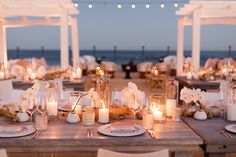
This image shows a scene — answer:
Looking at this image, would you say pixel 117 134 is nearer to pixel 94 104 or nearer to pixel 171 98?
pixel 94 104

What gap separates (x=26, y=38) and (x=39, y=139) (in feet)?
46.0

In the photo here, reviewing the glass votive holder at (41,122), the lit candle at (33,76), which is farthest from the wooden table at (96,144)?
the lit candle at (33,76)

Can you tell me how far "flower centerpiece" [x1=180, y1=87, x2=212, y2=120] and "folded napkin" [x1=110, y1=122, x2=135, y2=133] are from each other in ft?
1.83

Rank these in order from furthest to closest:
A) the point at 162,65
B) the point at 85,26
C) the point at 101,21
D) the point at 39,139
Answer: the point at 101,21
the point at 85,26
the point at 162,65
the point at 39,139

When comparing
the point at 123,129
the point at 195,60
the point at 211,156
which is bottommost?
the point at 211,156

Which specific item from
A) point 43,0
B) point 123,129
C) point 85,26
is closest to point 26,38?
point 85,26

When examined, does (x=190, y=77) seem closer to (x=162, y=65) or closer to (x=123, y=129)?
(x=123, y=129)

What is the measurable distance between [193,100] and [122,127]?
0.71m

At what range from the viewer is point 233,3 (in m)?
6.61

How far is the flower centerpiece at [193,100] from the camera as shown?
2.73 metres

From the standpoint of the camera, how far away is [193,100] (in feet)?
8.98

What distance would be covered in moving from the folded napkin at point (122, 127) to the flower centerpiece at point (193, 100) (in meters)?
0.56

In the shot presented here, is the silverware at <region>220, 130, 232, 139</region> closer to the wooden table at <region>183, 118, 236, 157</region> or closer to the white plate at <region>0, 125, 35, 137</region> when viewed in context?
the wooden table at <region>183, 118, 236, 157</region>

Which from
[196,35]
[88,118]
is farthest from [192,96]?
[196,35]
